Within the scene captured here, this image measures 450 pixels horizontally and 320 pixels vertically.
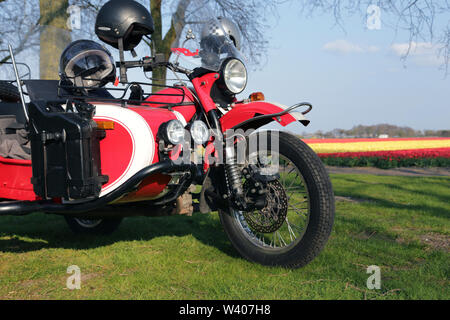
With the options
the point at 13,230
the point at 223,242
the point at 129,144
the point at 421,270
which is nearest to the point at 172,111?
the point at 129,144

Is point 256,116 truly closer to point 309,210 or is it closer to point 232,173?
point 232,173

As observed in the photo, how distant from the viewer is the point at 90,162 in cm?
300

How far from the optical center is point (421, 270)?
312 centimetres

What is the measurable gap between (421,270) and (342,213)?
238 cm

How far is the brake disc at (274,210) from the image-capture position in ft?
10.6

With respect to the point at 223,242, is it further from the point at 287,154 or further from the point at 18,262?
the point at 18,262

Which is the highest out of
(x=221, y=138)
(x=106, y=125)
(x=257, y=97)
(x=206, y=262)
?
(x=257, y=97)

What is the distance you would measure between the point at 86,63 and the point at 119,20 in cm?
59

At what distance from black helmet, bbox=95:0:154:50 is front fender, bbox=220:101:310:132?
1.04m

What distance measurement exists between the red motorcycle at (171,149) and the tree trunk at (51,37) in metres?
4.41

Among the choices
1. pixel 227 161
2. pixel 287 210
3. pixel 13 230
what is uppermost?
pixel 227 161

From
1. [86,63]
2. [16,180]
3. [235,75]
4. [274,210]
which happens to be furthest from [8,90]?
[274,210]
